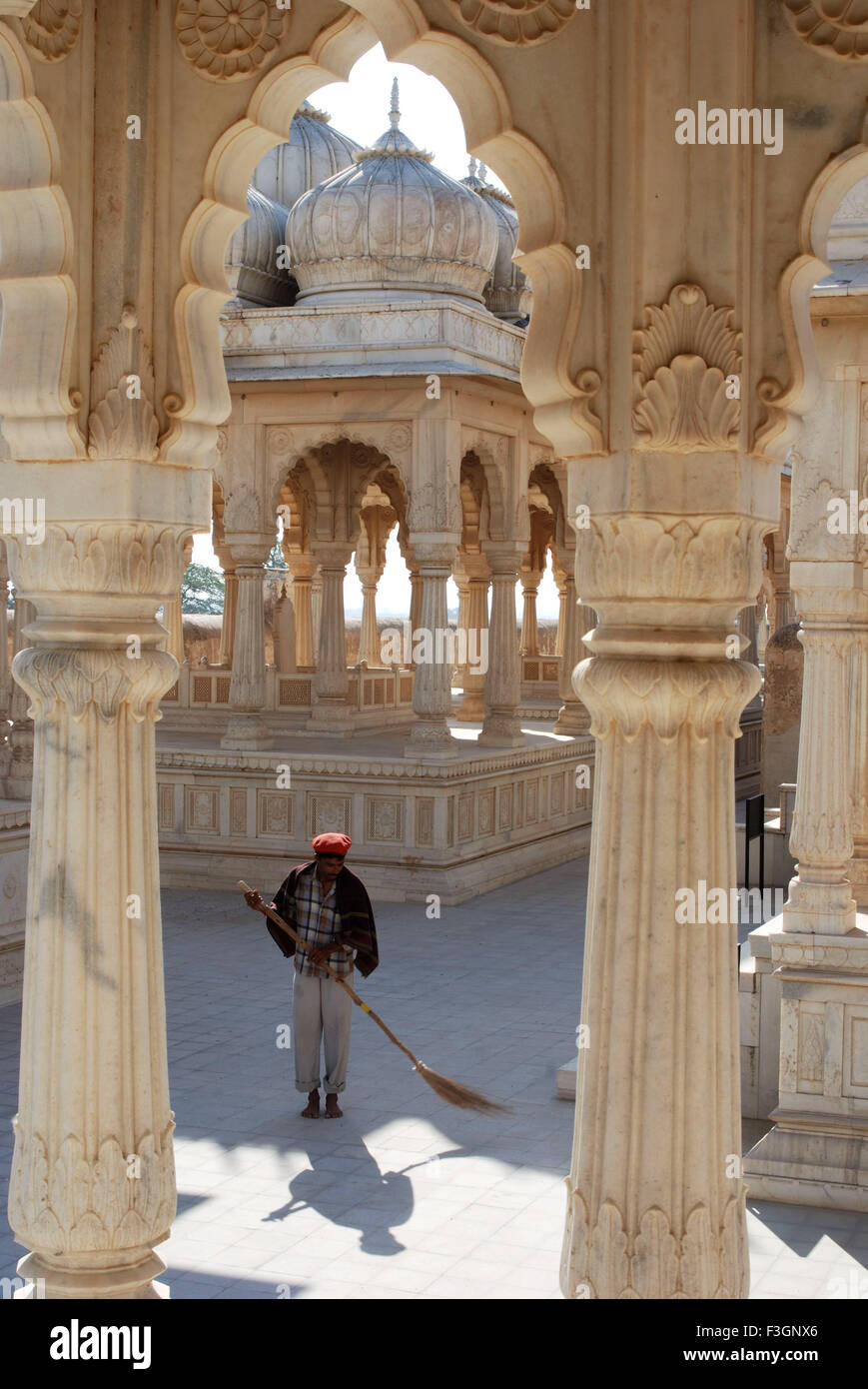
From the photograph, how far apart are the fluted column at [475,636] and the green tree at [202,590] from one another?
153ft

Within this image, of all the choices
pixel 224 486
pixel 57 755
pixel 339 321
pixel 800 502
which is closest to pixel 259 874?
pixel 224 486

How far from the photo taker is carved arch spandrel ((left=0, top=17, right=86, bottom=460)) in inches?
152

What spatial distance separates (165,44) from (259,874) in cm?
1132

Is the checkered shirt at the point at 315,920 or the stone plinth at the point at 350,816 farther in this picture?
the stone plinth at the point at 350,816

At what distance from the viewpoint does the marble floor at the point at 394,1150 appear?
20.0ft

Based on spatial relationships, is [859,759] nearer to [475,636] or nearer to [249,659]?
[249,659]

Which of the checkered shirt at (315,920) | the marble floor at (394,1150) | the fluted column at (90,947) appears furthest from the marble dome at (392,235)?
the fluted column at (90,947)

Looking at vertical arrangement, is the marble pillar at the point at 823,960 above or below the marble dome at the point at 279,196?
below

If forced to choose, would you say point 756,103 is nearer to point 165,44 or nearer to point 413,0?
point 413,0

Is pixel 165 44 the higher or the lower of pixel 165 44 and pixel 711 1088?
the higher

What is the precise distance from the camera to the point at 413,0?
141 inches

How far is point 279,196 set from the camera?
19.0 meters

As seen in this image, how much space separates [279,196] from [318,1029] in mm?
13213

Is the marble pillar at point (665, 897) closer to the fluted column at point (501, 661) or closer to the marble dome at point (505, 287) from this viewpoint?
the fluted column at point (501, 661)
